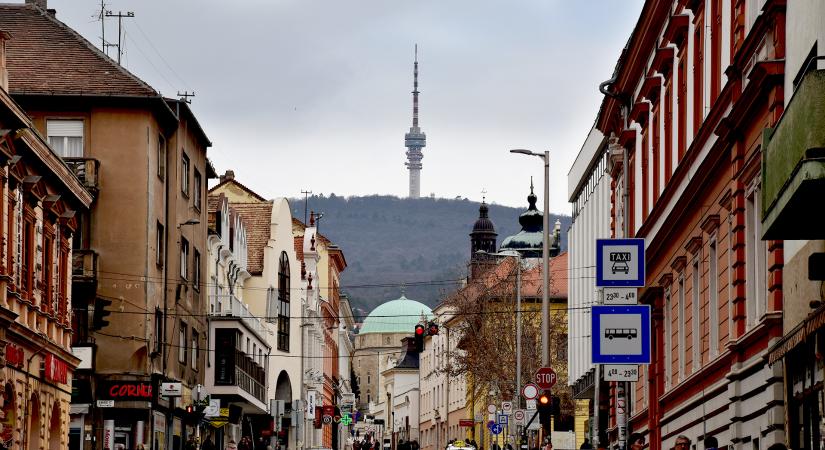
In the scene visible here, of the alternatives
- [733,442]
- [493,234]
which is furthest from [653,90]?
[493,234]

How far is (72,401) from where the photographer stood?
163 ft

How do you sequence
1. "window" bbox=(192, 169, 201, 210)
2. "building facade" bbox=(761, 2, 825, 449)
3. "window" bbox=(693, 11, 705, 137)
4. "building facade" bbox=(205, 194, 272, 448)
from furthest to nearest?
1. "building facade" bbox=(205, 194, 272, 448)
2. "window" bbox=(192, 169, 201, 210)
3. "window" bbox=(693, 11, 705, 137)
4. "building facade" bbox=(761, 2, 825, 449)

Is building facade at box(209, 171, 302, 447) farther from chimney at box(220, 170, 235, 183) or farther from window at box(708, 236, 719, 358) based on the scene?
window at box(708, 236, 719, 358)

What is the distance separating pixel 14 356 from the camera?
34594 millimetres

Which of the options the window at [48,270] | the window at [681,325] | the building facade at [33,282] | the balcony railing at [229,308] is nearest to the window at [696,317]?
the window at [681,325]

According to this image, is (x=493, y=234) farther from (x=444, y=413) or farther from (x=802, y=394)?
(x=802, y=394)

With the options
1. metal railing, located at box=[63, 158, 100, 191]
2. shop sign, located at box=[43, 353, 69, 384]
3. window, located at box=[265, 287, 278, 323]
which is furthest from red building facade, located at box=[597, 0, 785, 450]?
window, located at box=[265, 287, 278, 323]

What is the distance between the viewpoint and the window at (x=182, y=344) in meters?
58.6

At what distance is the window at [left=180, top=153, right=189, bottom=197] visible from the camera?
58.9 metres

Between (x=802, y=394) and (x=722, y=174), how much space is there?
6967mm

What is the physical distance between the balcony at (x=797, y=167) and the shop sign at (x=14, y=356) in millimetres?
21042

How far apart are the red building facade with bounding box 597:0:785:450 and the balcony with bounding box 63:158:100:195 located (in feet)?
60.0

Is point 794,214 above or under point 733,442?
above

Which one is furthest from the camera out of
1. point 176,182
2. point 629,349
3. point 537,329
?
point 537,329
